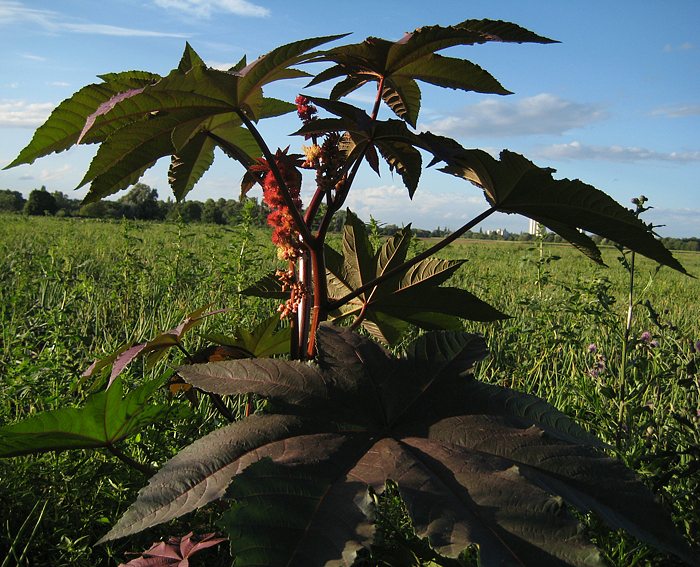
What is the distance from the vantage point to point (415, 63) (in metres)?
1.00

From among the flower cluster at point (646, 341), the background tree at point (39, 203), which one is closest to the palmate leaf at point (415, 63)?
the flower cluster at point (646, 341)

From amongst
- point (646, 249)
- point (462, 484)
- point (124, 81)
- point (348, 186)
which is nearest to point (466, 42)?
point (348, 186)

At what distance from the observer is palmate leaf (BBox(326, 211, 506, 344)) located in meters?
1.11

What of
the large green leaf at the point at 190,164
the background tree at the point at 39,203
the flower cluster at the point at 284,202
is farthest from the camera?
the background tree at the point at 39,203

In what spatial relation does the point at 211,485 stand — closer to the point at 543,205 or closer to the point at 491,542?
the point at 491,542

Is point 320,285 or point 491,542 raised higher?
point 320,285

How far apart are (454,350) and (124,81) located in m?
0.62

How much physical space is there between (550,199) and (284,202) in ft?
1.34

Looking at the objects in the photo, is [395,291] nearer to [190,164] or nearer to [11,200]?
[190,164]

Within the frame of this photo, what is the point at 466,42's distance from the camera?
0.88 metres

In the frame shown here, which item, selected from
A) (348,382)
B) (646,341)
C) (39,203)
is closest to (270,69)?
(348,382)

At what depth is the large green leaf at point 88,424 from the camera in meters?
0.86

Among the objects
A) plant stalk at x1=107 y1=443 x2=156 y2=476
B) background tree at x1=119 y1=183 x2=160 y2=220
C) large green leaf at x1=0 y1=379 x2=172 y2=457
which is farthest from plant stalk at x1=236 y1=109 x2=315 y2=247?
background tree at x1=119 y1=183 x2=160 y2=220

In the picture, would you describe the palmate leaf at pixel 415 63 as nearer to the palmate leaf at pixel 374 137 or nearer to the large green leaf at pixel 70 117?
the palmate leaf at pixel 374 137
